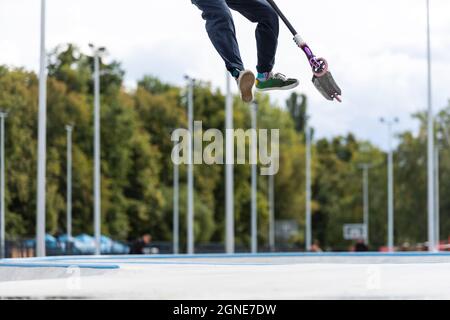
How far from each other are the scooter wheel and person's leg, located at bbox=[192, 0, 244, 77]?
1.05 metres

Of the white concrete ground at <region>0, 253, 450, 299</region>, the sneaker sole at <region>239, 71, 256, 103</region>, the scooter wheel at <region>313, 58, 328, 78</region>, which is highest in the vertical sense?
the scooter wheel at <region>313, 58, 328, 78</region>

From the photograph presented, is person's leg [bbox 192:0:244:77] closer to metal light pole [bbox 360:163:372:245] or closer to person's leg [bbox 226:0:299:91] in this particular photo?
person's leg [bbox 226:0:299:91]

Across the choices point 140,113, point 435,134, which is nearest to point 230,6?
point 140,113

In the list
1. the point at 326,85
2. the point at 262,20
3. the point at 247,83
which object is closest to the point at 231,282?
the point at 247,83

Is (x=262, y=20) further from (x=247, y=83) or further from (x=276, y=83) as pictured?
(x=276, y=83)

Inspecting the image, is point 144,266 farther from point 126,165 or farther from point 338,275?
point 126,165

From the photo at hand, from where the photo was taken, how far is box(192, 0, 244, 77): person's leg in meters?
12.7

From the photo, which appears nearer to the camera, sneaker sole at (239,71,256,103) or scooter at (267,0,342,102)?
sneaker sole at (239,71,256,103)

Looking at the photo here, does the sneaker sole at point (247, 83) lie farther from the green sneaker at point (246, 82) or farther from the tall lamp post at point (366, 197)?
the tall lamp post at point (366, 197)

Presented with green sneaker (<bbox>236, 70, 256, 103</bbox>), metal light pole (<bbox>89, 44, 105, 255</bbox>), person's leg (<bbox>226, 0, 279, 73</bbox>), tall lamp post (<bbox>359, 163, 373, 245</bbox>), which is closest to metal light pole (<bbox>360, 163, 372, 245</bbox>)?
tall lamp post (<bbox>359, 163, 373, 245</bbox>)

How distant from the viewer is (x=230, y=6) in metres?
13.0

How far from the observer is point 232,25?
503 inches

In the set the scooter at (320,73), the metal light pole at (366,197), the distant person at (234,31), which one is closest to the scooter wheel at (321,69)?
the scooter at (320,73)

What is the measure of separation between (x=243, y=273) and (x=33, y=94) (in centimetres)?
6095
